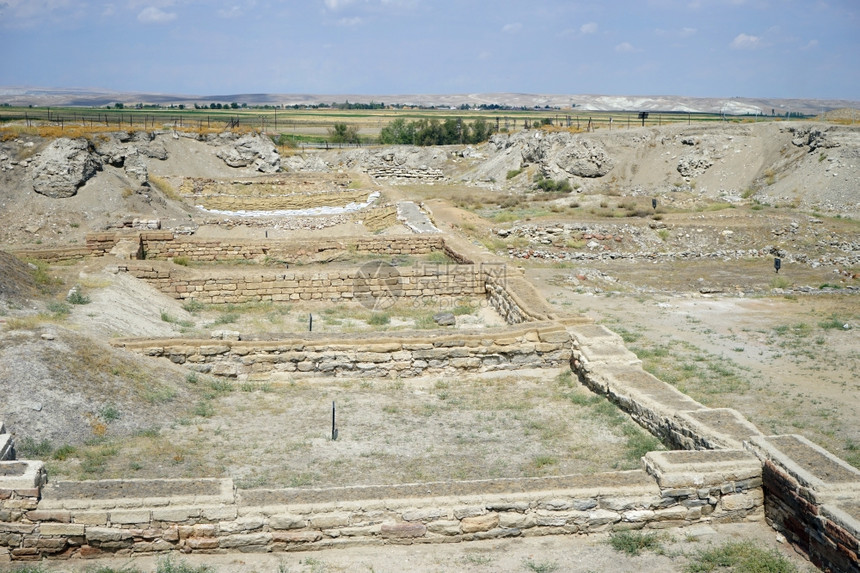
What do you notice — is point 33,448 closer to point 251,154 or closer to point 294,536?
point 294,536

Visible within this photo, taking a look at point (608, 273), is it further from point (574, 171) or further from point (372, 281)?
point (574, 171)

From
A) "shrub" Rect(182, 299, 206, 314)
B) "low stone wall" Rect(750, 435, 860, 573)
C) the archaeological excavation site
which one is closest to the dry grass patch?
the archaeological excavation site

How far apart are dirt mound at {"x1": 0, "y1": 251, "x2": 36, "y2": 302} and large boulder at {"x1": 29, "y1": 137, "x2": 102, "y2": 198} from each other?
12414 mm

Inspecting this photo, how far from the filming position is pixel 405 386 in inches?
411

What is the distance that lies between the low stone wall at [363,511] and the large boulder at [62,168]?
21118 millimetres

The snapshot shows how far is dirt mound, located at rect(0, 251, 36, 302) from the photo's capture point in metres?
11.3

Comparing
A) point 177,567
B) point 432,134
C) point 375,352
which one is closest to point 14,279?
point 375,352

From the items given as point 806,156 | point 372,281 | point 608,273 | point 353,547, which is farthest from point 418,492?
point 806,156

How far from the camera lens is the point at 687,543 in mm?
6086

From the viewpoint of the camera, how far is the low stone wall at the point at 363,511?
222 inches

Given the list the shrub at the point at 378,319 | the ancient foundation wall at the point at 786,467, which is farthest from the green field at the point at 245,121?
the ancient foundation wall at the point at 786,467

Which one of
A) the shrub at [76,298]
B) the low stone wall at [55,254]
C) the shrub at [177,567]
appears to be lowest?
the low stone wall at [55,254]

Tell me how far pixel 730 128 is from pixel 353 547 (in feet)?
132

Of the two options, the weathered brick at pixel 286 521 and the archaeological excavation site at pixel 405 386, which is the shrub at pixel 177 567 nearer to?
the archaeological excavation site at pixel 405 386
